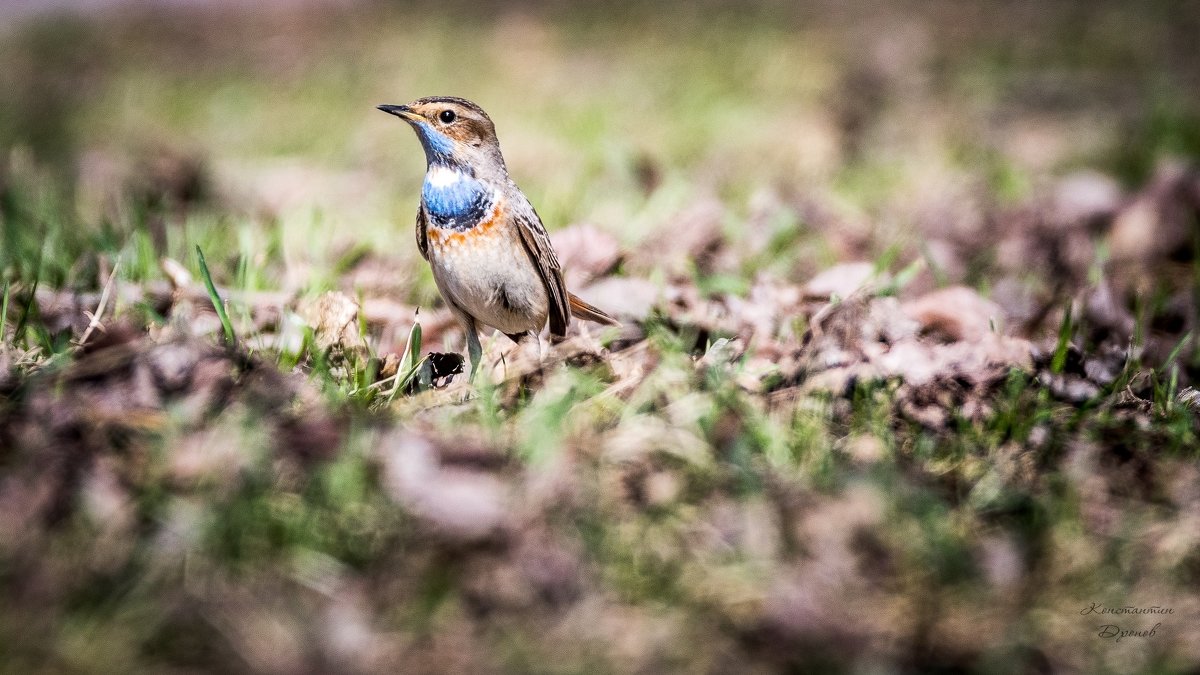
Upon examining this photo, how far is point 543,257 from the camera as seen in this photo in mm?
4262

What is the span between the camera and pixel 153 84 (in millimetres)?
8992

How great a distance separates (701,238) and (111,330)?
285 centimetres

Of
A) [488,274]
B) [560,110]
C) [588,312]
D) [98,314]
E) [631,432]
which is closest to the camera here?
[631,432]

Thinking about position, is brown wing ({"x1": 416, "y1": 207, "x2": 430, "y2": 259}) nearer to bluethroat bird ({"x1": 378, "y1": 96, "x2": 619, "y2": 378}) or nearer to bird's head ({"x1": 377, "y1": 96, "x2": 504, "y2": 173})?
bluethroat bird ({"x1": 378, "y1": 96, "x2": 619, "y2": 378})

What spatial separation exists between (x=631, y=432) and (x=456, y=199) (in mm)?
1438

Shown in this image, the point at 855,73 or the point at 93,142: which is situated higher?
the point at 855,73

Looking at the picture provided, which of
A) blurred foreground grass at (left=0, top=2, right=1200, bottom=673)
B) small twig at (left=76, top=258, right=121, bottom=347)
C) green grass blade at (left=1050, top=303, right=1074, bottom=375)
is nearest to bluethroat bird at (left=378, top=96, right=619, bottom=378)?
blurred foreground grass at (left=0, top=2, right=1200, bottom=673)

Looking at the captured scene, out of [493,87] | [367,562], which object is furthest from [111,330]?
[493,87]

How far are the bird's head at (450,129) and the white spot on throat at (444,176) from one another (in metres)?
0.03

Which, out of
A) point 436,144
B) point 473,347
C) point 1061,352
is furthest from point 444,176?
point 1061,352

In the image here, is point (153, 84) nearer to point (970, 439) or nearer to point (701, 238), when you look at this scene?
point (701, 238)

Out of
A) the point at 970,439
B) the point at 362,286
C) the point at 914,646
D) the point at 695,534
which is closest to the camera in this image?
the point at 914,646

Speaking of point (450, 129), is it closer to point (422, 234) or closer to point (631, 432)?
point (422, 234)

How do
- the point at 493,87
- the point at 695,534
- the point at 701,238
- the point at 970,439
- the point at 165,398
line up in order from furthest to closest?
the point at 493,87, the point at 701,238, the point at 970,439, the point at 165,398, the point at 695,534
